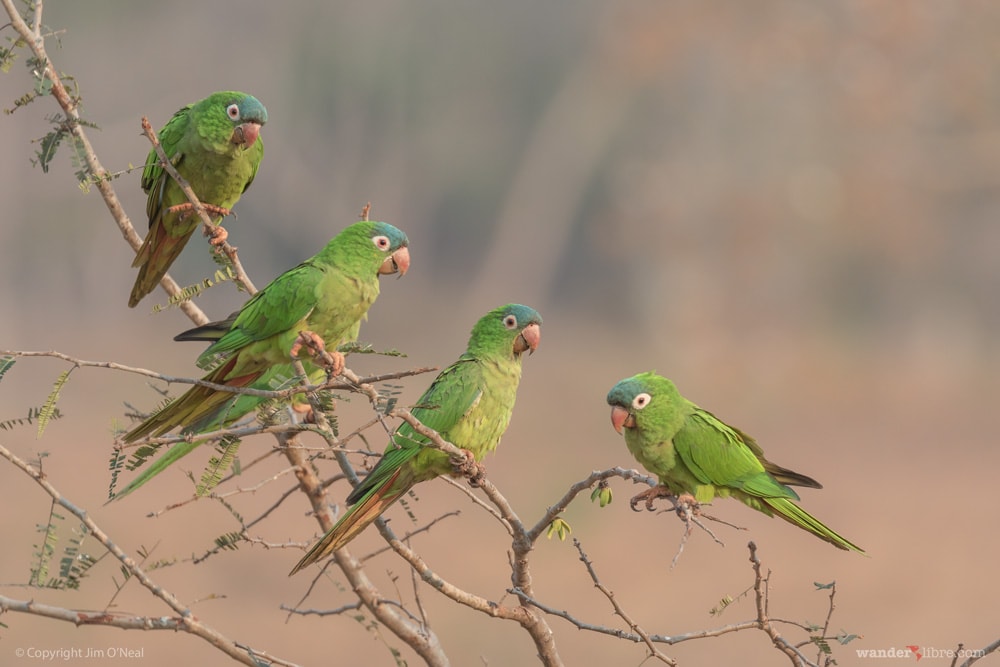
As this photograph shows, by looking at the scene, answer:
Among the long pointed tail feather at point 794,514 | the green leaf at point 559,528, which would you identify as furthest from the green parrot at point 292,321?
the long pointed tail feather at point 794,514

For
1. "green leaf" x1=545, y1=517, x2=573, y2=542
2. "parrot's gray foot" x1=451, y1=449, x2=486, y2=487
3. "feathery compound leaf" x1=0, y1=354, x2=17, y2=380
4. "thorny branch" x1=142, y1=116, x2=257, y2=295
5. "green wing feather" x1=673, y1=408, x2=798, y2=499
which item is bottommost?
"green leaf" x1=545, y1=517, x2=573, y2=542

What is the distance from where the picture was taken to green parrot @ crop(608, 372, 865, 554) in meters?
3.90

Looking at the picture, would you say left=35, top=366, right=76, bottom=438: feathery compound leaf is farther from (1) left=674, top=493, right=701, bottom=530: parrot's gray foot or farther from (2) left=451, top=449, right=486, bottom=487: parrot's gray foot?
(1) left=674, top=493, right=701, bottom=530: parrot's gray foot

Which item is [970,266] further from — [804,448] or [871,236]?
[804,448]

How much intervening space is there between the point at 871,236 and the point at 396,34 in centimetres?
1301

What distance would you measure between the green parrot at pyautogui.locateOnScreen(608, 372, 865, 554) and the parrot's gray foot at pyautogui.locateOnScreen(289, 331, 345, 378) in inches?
39.4

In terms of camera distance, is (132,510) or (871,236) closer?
(132,510)

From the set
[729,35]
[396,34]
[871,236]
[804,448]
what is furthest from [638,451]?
[396,34]

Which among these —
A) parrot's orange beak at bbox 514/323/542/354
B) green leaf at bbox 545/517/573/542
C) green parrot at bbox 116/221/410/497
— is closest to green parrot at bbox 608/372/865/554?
parrot's orange beak at bbox 514/323/542/354

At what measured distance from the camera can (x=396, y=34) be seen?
90.7 feet

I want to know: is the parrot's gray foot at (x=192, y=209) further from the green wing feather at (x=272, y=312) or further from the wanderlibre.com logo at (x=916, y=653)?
the wanderlibre.com logo at (x=916, y=653)

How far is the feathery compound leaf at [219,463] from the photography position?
2914 millimetres

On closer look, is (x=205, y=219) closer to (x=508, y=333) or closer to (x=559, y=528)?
(x=508, y=333)

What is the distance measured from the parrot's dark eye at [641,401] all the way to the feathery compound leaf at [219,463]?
153cm
